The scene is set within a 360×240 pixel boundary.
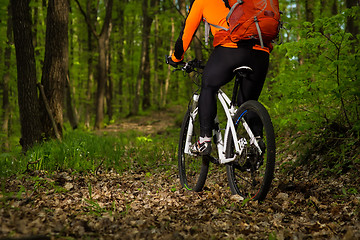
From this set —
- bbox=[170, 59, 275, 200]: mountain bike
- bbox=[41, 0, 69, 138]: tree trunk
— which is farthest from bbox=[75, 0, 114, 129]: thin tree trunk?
bbox=[170, 59, 275, 200]: mountain bike

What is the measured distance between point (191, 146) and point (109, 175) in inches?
67.0

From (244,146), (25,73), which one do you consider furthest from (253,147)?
(25,73)

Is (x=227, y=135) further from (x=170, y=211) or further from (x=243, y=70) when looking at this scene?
(x=170, y=211)

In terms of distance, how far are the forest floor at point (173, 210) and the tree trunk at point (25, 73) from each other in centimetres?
235

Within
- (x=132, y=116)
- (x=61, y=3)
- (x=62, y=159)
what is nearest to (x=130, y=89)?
(x=132, y=116)

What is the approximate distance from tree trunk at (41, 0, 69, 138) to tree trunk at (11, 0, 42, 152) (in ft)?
1.29

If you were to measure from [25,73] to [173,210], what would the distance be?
4.91 meters

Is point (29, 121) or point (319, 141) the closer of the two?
point (319, 141)

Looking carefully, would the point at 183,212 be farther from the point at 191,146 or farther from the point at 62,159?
the point at 62,159

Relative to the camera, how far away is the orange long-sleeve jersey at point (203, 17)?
326cm

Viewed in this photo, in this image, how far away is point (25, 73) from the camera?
6.36 metres

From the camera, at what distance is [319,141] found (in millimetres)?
4391

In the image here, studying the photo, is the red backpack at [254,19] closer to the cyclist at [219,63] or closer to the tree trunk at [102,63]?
the cyclist at [219,63]

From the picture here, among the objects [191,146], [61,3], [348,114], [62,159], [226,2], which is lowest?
[62,159]
